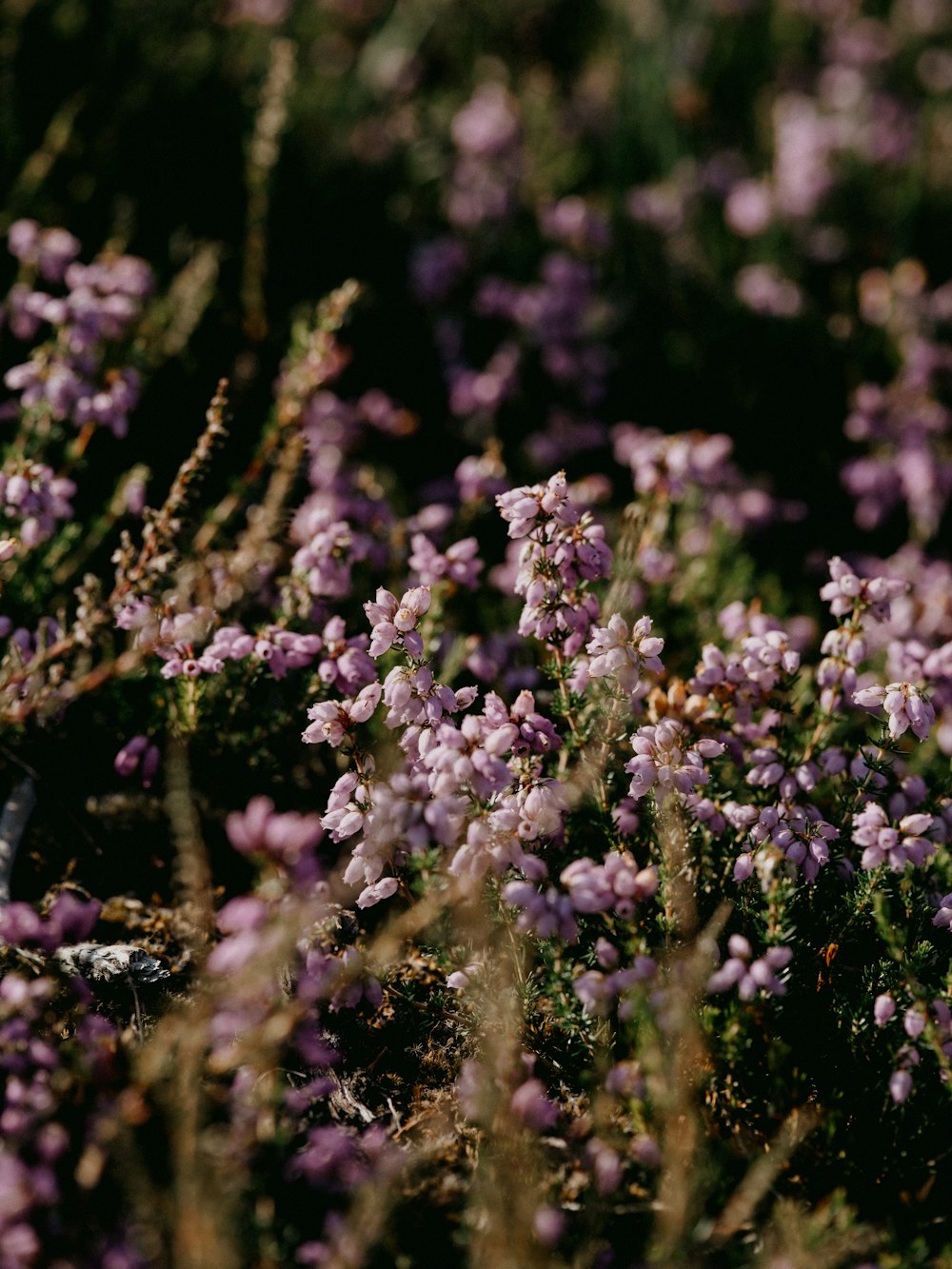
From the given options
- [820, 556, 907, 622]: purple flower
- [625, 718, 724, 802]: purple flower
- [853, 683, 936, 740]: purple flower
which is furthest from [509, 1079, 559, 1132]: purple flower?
[820, 556, 907, 622]: purple flower

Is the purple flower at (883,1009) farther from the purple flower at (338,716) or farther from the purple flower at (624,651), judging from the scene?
the purple flower at (338,716)

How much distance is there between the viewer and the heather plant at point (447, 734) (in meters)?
2.02

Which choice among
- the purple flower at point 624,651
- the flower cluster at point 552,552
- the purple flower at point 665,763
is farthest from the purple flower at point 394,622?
the purple flower at point 665,763

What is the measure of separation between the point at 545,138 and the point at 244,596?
4.42 m

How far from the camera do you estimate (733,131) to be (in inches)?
281

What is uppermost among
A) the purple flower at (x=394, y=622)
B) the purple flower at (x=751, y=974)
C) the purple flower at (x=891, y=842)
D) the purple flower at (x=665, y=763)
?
the purple flower at (x=394, y=622)

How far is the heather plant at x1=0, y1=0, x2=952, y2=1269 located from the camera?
6.63 ft

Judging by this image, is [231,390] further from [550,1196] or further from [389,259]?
[550,1196]

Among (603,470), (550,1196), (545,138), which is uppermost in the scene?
(545,138)

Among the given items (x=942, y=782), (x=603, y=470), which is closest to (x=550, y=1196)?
(x=942, y=782)

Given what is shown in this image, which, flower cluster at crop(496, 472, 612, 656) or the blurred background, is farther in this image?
the blurred background

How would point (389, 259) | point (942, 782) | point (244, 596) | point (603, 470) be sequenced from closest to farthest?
point (942, 782) < point (244, 596) < point (603, 470) < point (389, 259)

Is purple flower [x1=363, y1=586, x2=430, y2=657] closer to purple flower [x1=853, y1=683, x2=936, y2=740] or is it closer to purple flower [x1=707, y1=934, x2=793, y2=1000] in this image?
purple flower [x1=707, y1=934, x2=793, y2=1000]

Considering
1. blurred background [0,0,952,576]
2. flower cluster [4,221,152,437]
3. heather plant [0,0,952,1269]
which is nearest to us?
heather plant [0,0,952,1269]
